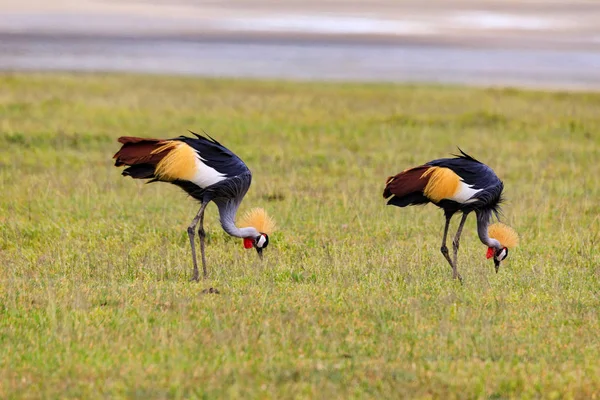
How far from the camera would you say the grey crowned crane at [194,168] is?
25.8 feet

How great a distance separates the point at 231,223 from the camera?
27.5 ft

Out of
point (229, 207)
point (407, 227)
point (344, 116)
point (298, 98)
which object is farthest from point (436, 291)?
point (298, 98)

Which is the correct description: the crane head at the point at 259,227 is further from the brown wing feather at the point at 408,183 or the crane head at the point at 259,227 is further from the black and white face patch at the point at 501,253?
the black and white face patch at the point at 501,253

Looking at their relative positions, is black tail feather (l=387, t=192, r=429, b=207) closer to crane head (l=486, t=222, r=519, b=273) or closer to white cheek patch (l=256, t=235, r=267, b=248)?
crane head (l=486, t=222, r=519, b=273)

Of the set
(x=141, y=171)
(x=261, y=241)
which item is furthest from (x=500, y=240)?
(x=141, y=171)

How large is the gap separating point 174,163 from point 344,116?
15.0 meters

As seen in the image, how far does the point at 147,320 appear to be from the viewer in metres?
6.54

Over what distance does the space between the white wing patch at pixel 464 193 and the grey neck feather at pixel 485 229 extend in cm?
37

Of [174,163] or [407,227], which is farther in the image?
[407,227]

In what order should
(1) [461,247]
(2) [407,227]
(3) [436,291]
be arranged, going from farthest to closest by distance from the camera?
1. (2) [407,227]
2. (1) [461,247]
3. (3) [436,291]

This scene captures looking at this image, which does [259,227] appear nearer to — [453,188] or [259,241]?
[259,241]

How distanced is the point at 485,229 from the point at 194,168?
281 centimetres

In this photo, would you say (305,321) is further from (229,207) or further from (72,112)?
(72,112)

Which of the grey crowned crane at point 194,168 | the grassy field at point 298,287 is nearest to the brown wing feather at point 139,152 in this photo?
the grey crowned crane at point 194,168
